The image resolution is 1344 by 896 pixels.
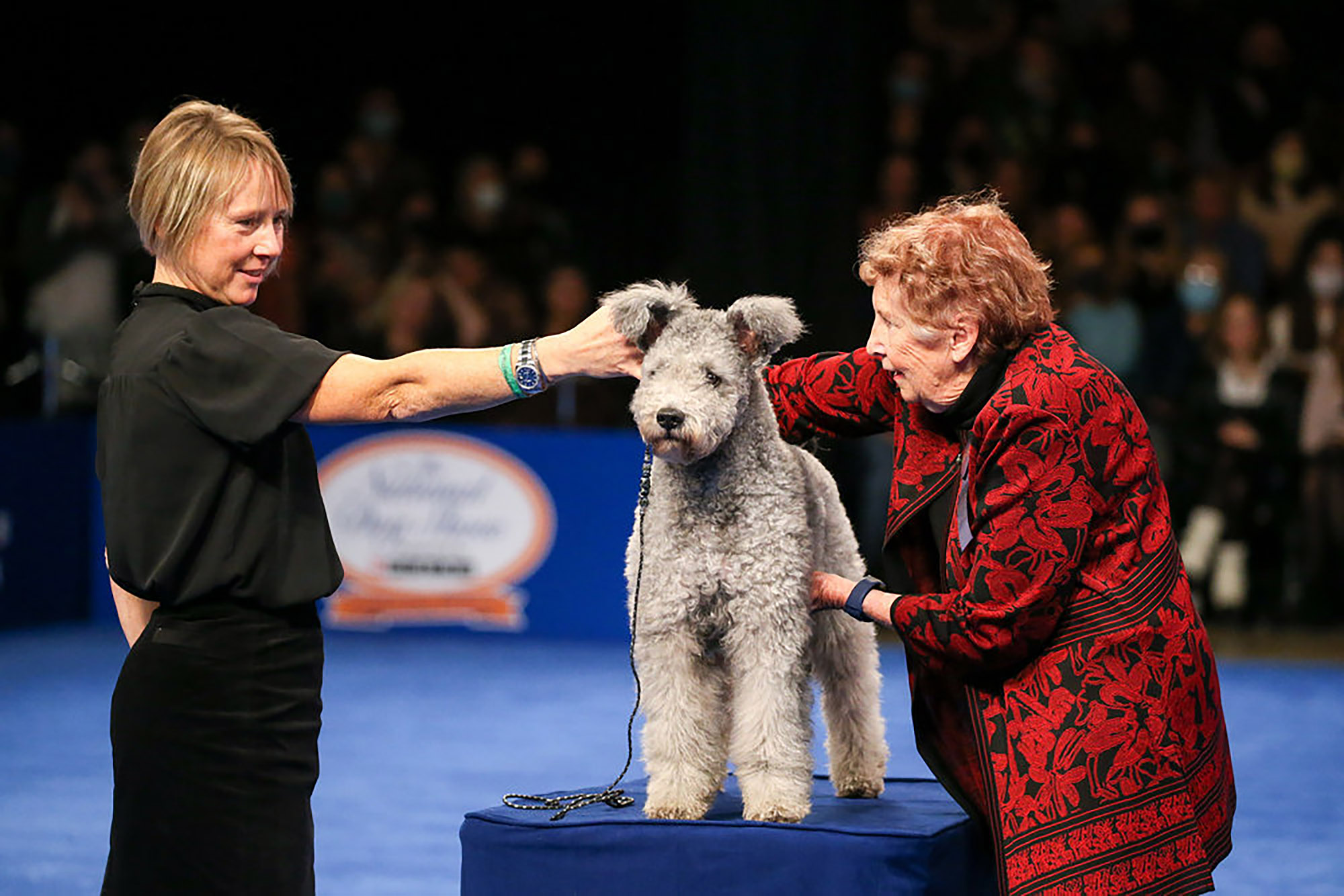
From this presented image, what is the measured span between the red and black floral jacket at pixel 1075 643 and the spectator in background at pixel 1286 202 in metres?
6.51

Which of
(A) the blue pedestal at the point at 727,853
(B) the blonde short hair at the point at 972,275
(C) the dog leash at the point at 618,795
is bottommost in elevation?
(A) the blue pedestal at the point at 727,853

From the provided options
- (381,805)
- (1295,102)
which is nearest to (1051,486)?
(381,805)

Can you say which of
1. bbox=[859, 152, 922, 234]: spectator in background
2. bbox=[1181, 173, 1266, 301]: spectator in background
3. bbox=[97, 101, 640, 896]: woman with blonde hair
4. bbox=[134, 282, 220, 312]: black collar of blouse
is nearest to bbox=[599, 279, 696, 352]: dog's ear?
bbox=[97, 101, 640, 896]: woman with blonde hair

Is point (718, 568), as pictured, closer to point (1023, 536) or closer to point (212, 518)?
point (1023, 536)

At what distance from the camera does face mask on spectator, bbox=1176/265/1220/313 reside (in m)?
8.30

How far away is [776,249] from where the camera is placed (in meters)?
8.55

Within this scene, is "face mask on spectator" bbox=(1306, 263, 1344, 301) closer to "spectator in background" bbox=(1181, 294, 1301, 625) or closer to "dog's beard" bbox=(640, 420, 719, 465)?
"spectator in background" bbox=(1181, 294, 1301, 625)

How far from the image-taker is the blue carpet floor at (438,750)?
4.41 metres

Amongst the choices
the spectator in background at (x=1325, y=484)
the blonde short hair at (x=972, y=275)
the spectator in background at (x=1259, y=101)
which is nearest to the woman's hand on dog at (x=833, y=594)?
the blonde short hair at (x=972, y=275)

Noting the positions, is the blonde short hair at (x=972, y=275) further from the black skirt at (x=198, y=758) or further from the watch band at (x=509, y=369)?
the black skirt at (x=198, y=758)

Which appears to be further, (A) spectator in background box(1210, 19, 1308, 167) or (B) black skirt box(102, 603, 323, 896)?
(A) spectator in background box(1210, 19, 1308, 167)

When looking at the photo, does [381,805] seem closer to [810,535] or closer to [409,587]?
[810,535]

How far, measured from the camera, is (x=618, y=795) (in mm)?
3014

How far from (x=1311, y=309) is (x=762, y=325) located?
19.7ft
